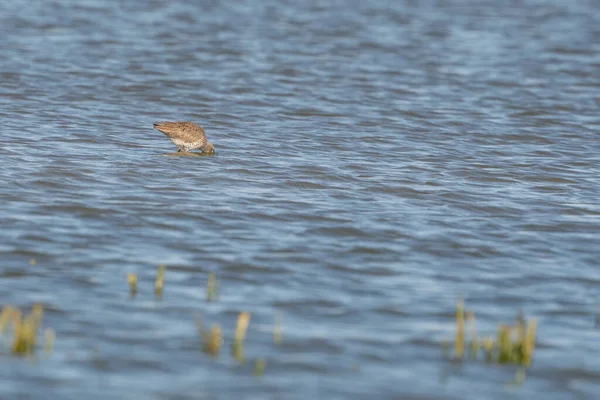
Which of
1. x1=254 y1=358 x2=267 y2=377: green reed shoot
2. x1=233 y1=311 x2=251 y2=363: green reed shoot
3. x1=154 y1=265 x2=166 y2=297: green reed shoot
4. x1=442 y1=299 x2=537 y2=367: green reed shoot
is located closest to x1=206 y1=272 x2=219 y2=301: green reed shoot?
x1=154 y1=265 x2=166 y2=297: green reed shoot

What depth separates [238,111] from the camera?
63.7 ft

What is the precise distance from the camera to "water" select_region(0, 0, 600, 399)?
769 cm

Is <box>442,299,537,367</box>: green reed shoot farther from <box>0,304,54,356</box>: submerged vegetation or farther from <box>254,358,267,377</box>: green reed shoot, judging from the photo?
<box>0,304,54,356</box>: submerged vegetation

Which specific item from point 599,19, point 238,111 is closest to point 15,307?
point 238,111

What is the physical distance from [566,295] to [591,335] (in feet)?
3.31

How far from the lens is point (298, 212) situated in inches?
478

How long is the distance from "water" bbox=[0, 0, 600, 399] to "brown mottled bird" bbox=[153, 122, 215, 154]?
0.23 m

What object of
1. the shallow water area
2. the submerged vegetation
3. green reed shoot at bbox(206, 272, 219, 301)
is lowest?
the shallow water area

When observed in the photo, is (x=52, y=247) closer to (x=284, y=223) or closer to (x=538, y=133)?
(x=284, y=223)

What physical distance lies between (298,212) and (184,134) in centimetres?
337

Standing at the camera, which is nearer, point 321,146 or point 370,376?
point 370,376

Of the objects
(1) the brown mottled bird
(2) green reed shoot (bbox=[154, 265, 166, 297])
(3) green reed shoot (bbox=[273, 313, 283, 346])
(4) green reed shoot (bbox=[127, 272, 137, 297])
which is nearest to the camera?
(3) green reed shoot (bbox=[273, 313, 283, 346])

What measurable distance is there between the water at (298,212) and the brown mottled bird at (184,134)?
232 mm

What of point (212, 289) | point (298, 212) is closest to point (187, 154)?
point (298, 212)
